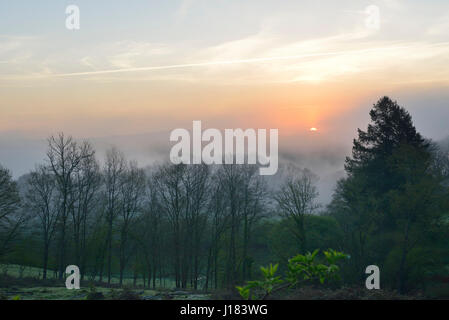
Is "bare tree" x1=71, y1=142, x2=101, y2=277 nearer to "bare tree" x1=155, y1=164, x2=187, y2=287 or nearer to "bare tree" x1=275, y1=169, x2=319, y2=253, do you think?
"bare tree" x1=155, y1=164, x2=187, y2=287

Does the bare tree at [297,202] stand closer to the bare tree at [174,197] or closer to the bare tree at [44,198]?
the bare tree at [174,197]

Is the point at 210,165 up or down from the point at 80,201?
up

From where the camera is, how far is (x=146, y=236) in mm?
48094

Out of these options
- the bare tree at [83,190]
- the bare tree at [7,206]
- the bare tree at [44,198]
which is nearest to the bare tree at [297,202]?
the bare tree at [83,190]

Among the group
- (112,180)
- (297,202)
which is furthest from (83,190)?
(297,202)

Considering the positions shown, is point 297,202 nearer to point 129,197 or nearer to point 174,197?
point 174,197

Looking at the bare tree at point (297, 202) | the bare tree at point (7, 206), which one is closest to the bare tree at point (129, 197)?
the bare tree at point (7, 206)

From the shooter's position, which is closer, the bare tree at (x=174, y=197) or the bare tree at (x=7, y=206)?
the bare tree at (x=7, y=206)

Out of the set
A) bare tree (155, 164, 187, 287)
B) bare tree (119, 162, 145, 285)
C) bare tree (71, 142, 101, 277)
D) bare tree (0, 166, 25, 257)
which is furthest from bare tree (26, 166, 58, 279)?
bare tree (155, 164, 187, 287)

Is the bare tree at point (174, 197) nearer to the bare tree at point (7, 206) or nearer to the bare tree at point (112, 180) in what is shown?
the bare tree at point (112, 180)
